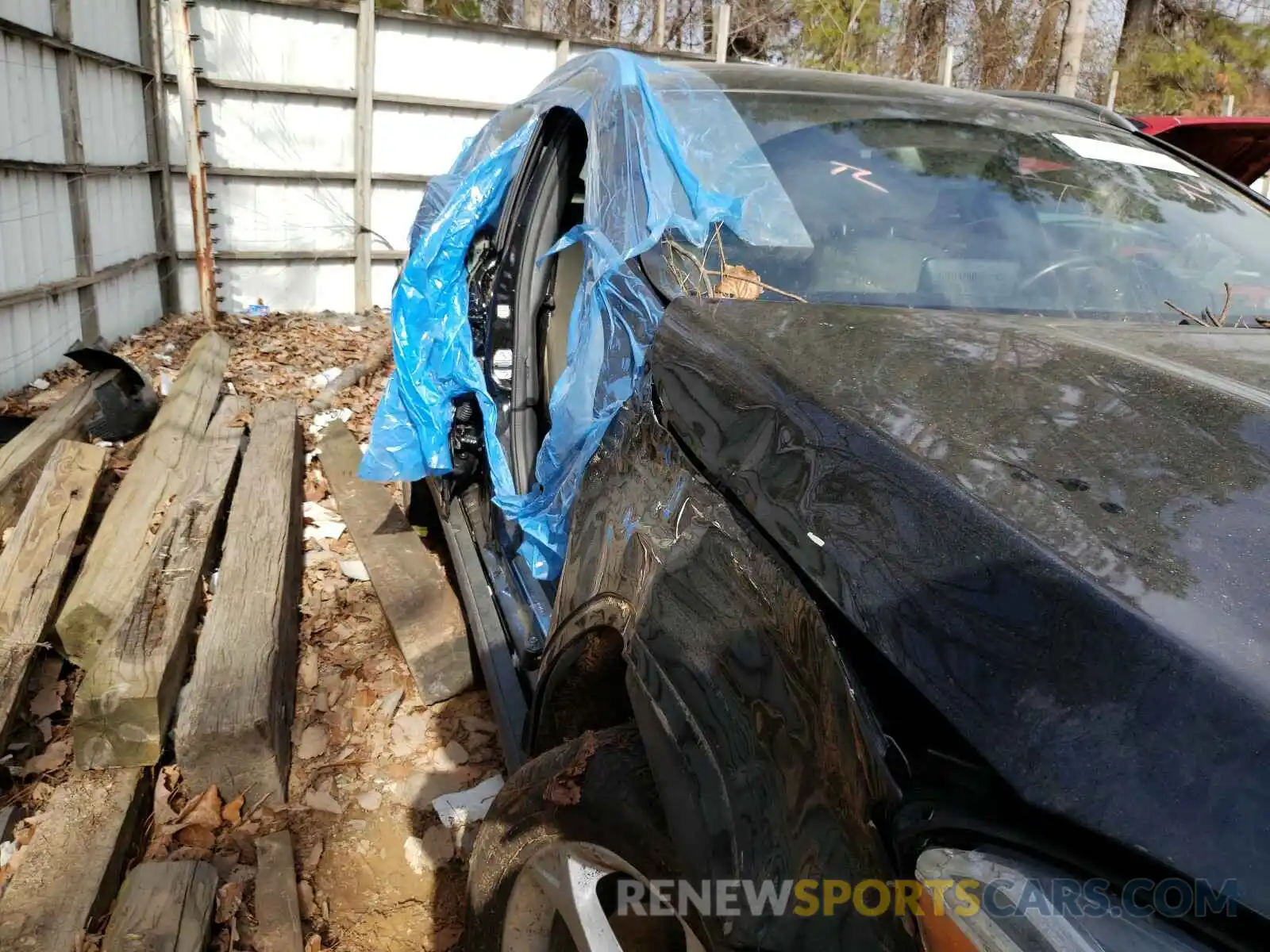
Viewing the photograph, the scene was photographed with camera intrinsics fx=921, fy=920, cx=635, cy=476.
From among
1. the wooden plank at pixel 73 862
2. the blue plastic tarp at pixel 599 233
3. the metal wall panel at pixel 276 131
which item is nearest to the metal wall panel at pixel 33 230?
the metal wall panel at pixel 276 131

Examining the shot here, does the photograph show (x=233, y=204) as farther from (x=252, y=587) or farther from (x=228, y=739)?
(x=228, y=739)

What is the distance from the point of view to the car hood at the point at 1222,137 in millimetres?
6062

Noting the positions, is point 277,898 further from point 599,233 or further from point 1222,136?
point 1222,136

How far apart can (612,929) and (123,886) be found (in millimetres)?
1288

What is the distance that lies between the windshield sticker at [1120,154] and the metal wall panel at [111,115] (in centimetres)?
688

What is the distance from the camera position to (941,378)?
1.29 meters

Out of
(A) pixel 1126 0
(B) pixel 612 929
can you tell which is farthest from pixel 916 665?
(A) pixel 1126 0

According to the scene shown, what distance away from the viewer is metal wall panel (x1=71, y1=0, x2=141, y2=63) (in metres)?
6.62

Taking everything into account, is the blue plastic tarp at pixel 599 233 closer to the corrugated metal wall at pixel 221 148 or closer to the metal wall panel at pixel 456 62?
the corrugated metal wall at pixel 221 148

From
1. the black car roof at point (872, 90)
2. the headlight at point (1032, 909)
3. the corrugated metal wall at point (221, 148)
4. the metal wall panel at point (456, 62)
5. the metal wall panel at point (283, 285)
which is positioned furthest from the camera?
the metal wall panel at point (456, 62)

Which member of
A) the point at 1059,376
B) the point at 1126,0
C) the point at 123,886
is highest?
the point at 1126,0

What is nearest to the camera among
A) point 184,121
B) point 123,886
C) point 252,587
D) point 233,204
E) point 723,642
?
point 723,642

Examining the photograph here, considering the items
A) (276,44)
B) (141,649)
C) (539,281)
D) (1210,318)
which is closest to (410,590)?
(141,649)

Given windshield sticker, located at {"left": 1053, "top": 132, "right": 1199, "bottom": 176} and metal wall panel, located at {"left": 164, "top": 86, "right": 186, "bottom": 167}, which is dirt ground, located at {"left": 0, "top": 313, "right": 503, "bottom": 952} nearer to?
windshield sticker, located at {"left": 1053, "top": 132, "right": 1199, "bottom": 176}
